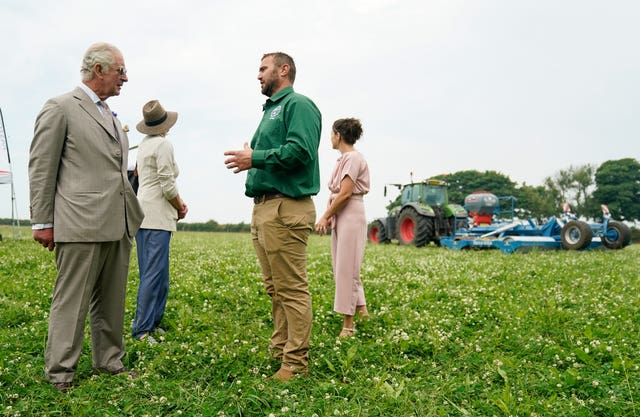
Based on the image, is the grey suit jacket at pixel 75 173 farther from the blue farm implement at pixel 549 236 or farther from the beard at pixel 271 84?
the blue farm implement at pixel 549 236

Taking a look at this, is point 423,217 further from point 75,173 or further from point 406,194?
point 75,173

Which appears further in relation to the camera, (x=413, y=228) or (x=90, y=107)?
(x=413, y=228)

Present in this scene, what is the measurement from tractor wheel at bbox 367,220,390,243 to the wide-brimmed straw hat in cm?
1567

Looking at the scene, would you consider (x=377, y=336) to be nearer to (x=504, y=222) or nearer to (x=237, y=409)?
(x=237, y=409)

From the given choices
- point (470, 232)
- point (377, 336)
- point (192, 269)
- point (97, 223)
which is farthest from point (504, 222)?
point (97, 223)

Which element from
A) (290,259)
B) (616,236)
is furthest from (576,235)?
(290,259)

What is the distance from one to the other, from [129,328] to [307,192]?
285 centimetres

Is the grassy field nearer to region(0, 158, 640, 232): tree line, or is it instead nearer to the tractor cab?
the tractor cab

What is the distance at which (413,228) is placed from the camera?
17.9 m

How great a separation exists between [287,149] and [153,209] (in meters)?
2.00

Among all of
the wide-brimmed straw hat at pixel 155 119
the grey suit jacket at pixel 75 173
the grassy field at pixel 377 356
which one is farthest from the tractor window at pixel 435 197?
the grey suit jacket at pixel 75 173

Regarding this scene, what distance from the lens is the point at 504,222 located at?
17.8 m

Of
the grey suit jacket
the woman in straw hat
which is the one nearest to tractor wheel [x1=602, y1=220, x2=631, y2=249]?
the woman in straw hat

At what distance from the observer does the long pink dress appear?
4770 millimetres
